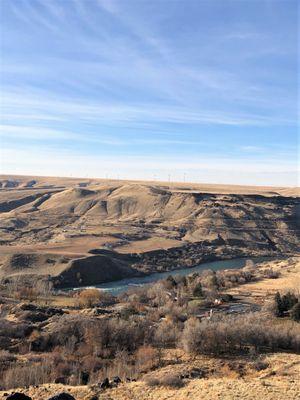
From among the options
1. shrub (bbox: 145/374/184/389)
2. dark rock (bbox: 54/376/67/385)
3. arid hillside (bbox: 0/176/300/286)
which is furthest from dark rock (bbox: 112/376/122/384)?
arid hillside (bbox: 0/176/300/286)

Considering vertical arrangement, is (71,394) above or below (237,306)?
above

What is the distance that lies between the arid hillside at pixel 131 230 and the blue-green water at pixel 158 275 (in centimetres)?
162

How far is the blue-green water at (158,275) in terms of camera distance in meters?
64.0

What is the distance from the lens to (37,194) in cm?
15612

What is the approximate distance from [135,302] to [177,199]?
281 ft

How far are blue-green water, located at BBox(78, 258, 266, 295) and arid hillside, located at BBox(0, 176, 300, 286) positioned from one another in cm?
162

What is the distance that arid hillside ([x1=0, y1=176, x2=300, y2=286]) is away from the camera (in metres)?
71.6

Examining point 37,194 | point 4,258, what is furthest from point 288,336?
point 37,194

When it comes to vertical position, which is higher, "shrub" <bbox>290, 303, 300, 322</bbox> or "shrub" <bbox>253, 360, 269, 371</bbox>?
"shrub" <bbox>253, 360, 269, 371</bbox>

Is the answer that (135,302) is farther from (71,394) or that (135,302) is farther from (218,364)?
(71,394)

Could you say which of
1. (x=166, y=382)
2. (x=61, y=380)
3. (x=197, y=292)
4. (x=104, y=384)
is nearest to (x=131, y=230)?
(x=197, y=292)

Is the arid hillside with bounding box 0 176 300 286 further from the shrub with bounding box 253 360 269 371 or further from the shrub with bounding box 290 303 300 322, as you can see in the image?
the shrub with bounding box 253 360 269 371

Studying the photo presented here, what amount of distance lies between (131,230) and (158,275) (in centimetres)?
3090

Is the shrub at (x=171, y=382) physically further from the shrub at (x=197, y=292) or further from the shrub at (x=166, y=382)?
the shrub at (x=197, y=292)
